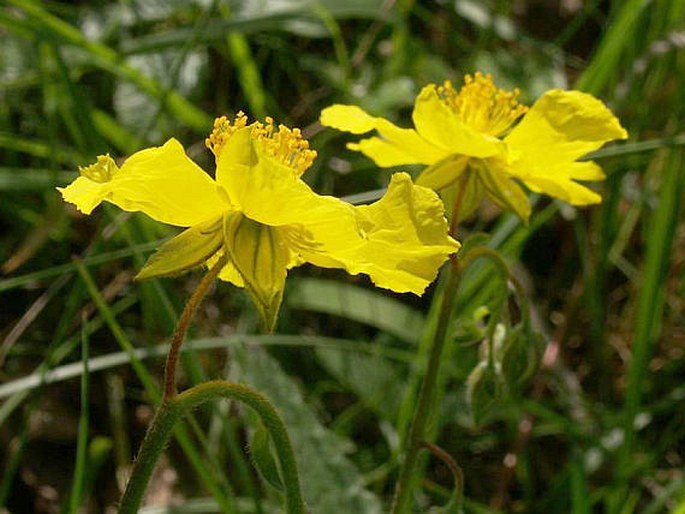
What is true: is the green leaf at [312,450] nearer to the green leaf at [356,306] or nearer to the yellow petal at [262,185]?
the green leaf at [356,306]

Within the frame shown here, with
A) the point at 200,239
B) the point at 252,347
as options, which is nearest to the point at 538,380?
the point at 252,347

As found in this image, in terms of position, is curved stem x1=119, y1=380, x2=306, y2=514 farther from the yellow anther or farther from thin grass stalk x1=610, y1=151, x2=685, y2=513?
thin grass stalk x1=610, y1=151, x2=685, y2=513

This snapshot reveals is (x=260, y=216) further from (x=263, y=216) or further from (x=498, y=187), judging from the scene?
(x=498, y=187)

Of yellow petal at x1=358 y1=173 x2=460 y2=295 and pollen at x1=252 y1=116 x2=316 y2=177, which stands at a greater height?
pollen at x1=252 y1=116 x2=316 y2=177

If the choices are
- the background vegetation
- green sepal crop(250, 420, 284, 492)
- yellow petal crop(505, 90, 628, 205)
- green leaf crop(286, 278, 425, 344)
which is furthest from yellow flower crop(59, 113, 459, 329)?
green leaf crop(286, 278, 425, 344)

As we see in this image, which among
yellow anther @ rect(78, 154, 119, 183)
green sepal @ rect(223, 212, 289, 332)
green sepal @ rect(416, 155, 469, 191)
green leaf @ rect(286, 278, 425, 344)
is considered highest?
green leaf @ rect(286, 278, 425, 344)

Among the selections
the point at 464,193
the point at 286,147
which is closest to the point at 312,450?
the point at 464,193

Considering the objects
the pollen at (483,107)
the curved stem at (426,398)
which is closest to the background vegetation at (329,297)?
the pollen at (483,107)
